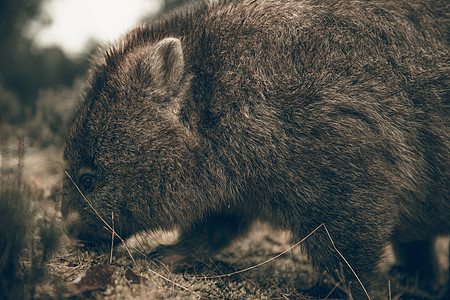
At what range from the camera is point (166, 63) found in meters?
2.81

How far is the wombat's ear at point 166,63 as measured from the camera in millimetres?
2758

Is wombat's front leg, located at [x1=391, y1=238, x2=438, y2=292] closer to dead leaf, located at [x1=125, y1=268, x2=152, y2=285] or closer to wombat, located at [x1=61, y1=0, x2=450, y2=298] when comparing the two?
wombat, located at [x1=61, y1=0, x2=450, y2=298]

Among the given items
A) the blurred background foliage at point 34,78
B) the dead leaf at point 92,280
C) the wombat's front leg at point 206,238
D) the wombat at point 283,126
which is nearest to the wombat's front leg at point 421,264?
the wombat at point 283,126

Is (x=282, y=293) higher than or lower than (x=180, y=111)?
lower

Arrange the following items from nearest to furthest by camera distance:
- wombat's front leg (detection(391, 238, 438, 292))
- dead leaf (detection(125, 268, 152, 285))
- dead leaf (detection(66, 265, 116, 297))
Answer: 1. dead leaf (detection(66, 265, 116, 297))
2. dead leaf (detection(125, 268, 152, 285))
3. wombat's front leg (detection(391, 238, 438, 292))

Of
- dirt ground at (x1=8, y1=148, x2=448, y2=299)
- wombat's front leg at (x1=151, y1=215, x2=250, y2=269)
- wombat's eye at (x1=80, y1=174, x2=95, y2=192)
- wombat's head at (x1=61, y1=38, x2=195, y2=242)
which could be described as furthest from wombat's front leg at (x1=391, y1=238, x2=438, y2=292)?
wombat's eye at (x1=80, y1=174, x2=95, y2=192)

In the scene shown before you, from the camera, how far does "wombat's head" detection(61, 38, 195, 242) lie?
9.12 ft

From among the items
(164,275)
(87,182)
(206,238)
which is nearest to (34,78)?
(87,182)

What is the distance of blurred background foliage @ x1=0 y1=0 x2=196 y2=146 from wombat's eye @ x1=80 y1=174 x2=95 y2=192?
671mm

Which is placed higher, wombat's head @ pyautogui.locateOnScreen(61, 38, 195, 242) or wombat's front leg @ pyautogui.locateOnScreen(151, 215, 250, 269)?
wombat's head @ pyautogui.locateOnScreen(61, 38, 195, 242)

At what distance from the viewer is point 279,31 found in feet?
9.36

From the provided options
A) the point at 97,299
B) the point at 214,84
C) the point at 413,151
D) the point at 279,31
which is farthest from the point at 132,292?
the point at 413,151

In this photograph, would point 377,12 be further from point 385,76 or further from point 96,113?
point 96,113

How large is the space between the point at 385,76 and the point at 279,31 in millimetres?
867
